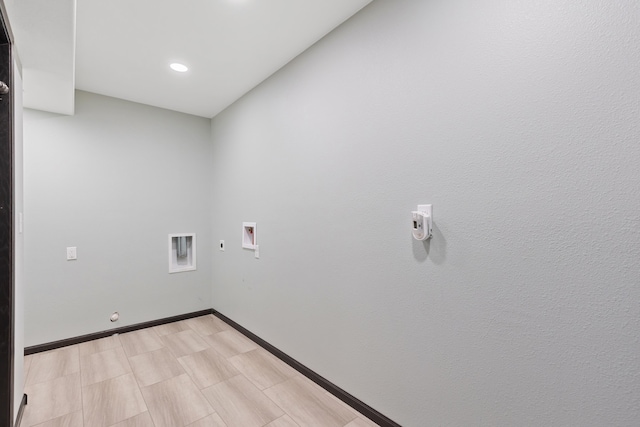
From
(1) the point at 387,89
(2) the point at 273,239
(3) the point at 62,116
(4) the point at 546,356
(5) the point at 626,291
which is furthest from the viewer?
(3) the point at 62,116

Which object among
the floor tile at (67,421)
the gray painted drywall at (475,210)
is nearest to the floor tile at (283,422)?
the gray painted drywall at (475,210)

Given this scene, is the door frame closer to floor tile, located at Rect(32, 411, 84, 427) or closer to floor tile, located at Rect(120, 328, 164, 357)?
floor tile, located at Rect(32, 411, 84, 427)

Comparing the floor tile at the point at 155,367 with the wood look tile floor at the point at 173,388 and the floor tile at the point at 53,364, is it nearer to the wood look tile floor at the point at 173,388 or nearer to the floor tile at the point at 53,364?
the wood look tile floor at the point at 173,388

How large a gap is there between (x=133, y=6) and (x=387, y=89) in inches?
62.9

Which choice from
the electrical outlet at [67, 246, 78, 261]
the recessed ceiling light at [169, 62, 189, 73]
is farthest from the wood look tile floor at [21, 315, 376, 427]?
the recessed ceiling light at [169, 62, 189, 73]

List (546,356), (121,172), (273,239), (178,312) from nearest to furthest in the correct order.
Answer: (546,356) < (273,239) < (121,172) < (178,312)

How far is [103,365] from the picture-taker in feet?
7.97

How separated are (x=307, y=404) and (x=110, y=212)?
8.88 ft

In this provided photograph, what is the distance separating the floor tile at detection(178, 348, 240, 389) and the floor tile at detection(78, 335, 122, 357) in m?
0.84

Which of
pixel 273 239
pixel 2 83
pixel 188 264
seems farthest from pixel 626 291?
pixel 188 264

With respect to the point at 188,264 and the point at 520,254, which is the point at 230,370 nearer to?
the point at 188,264

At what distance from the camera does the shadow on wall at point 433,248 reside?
142 cm

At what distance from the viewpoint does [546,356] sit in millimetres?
1103

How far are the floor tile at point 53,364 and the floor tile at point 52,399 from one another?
10cm
